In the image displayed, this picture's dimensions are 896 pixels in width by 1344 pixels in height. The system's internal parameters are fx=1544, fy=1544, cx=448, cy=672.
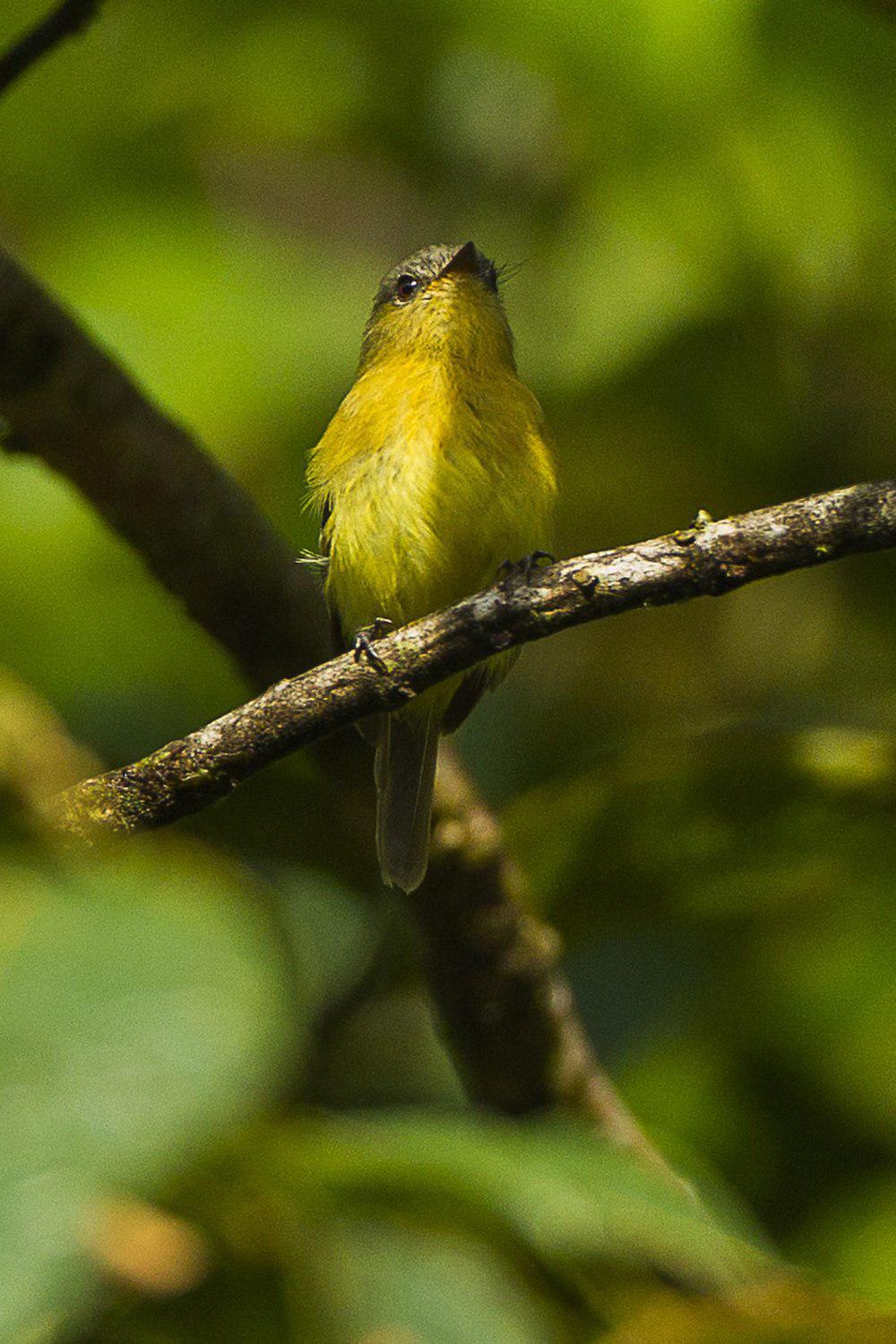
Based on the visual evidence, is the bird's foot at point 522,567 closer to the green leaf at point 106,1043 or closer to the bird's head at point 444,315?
the bird's head at point 444,315

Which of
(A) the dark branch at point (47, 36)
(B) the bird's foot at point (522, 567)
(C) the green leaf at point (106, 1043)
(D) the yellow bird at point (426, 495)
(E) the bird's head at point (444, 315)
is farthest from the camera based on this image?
(E) the bird's head at point (444, 315)

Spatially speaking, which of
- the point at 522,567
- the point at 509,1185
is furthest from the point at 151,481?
the point at 509,1185

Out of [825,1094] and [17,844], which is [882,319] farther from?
[17,844]

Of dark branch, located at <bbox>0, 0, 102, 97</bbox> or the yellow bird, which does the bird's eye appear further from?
dark branch, located at <bbox>0, 0, 102, 97</bbox>

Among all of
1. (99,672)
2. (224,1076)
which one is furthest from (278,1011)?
(99,672)

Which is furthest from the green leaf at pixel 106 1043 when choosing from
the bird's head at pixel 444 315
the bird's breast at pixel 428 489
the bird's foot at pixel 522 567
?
the bird's head at pixel 444 315
